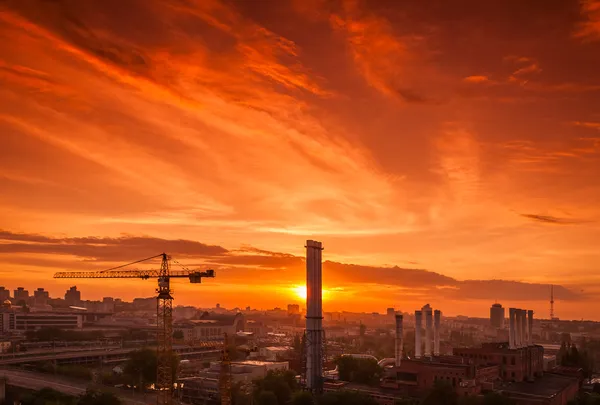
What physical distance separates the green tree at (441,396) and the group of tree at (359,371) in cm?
1886

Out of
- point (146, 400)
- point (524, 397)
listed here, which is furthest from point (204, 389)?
point (524, 397)

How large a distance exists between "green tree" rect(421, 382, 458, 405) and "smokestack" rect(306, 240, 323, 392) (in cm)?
1686

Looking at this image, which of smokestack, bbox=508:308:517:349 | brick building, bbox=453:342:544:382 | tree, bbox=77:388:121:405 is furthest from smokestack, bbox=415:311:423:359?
tree, bbox=77:388:121:405

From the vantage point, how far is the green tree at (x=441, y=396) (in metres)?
79.3

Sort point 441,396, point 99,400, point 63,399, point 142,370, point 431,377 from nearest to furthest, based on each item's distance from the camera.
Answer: point 99,400 → point 63,399 → point 441,396 → point 431,377 → point 142,370

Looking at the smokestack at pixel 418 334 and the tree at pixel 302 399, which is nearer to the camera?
the tree at pixel 302 399

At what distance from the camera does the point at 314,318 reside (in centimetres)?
9450

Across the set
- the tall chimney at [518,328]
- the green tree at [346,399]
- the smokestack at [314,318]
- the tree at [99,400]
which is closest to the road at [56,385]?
the tree at [99,400]

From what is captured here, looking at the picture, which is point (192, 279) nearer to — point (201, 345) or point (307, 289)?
point (307, 289)

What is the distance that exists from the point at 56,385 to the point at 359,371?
4521cm

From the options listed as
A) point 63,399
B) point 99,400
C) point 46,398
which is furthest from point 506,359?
point 46,398

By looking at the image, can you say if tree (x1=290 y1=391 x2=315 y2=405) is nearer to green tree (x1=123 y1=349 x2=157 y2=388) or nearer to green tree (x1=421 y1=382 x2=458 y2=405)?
green tree (x1=421 y1=382 x2=458 y2=405)

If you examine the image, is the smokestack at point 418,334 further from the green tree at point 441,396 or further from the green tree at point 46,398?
the green tree at point 46,398

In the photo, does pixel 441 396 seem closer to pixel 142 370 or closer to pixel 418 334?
pixel 418 334
